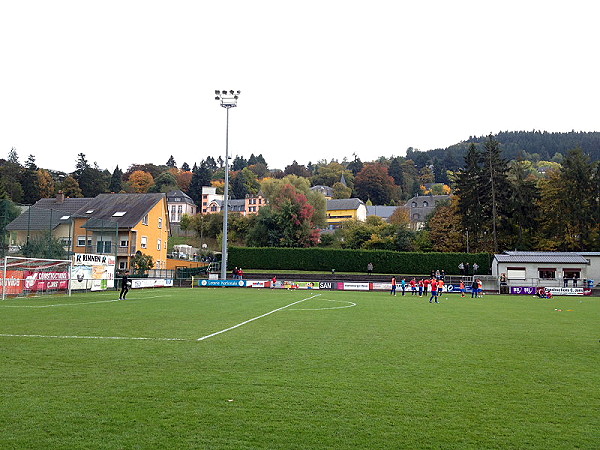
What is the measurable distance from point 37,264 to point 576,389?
107 feet

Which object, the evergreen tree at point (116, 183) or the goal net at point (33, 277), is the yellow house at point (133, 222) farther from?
the evergreen tree at point (116, 183)

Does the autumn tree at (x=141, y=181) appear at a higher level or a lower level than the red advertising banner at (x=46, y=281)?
higher

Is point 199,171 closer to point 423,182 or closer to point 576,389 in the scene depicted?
point 423,182

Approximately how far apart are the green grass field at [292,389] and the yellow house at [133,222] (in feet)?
139

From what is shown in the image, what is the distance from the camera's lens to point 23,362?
389 inches

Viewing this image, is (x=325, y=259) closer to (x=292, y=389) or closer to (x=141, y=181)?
(x=292, y=389)

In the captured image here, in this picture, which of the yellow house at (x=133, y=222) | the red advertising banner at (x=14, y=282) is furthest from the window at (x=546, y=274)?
the red advertising banner at (x=14, y=282)

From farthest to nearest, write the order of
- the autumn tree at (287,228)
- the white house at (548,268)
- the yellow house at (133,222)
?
1. the autumn tree at (287,228)
2. the yellow house at (133,222)
3. the white house at (548,268)

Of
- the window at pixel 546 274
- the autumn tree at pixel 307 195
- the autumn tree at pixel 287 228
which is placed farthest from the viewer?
the autumn tree at pixel 307 195

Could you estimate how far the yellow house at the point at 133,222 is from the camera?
5959 cm

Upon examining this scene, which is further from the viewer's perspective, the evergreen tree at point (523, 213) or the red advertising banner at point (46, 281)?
the evergreen tree at point (523, 213)

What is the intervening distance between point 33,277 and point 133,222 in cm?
2748

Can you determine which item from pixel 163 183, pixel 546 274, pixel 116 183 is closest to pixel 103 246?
pixel 546 274

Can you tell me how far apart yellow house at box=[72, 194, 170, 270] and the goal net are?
16413mm
